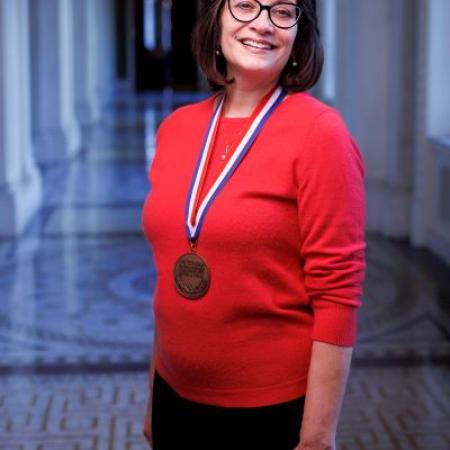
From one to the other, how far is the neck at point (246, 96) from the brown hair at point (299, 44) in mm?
32

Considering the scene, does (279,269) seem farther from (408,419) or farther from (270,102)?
(408,419)

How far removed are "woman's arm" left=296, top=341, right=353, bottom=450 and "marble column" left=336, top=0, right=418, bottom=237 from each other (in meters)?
6.86

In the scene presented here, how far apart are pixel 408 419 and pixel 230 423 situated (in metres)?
2.72

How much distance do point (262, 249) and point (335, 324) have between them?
0.64 feet

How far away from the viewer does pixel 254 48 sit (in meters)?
2.13

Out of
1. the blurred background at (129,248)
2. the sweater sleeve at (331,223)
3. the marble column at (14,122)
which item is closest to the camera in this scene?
the sweater sleeve at (331,223)

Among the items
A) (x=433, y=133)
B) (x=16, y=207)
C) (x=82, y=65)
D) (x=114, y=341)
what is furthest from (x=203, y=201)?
(x=82, y=65)

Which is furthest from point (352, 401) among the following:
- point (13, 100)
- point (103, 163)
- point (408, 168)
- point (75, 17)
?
point (75, 17)

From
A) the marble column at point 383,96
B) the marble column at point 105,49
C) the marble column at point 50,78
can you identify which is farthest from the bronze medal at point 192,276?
Answer: the marble column at point 105,49

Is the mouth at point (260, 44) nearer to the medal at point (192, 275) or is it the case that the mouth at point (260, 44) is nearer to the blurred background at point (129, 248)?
the medal at point (192, 275)

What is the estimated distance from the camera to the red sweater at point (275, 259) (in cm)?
201

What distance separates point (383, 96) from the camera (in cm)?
916

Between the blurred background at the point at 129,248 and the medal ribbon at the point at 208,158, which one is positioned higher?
the medal ribbon at the point at 208,158

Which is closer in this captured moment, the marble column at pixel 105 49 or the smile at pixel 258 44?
the smile at pixel 258 44
